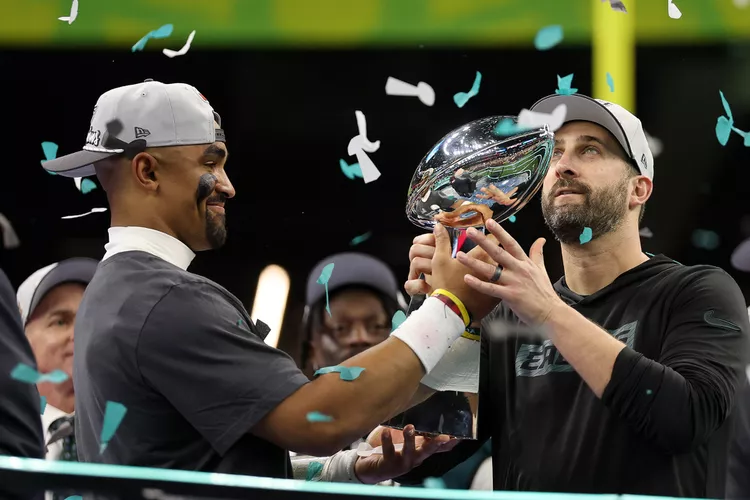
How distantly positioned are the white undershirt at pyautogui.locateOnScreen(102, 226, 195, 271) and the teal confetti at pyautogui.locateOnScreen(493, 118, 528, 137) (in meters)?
0.72

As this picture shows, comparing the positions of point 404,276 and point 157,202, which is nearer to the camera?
point 157,202

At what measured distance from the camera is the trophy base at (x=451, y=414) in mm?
2201

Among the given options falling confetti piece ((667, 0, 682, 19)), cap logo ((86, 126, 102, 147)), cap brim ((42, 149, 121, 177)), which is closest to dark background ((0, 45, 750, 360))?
falling confetti piece ((667, 0, 682, 19))

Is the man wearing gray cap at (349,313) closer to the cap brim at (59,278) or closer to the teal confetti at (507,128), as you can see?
the cap brim at (59,278)

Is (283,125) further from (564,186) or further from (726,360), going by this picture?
(726,360)

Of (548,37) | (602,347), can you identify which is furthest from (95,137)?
(548,37)

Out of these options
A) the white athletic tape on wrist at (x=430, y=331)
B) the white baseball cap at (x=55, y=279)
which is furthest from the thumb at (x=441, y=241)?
the white baseball cap at (x=55, y=279)

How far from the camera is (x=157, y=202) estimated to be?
2.21 metres

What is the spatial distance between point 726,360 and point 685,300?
0.16 metres

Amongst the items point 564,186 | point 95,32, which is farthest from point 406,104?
point 564,186

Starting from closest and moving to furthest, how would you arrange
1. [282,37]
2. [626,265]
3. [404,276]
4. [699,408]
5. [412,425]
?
1. [699,408]
2. [412,425]
3. [626,265]
4. [404,276]
5. [282,37]

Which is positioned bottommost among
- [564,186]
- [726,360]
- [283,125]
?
[726,360]

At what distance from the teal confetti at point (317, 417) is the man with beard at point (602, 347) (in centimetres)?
40

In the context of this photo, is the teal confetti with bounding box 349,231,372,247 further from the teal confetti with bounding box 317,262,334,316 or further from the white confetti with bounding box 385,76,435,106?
the white confetti with bounding box 385,76,435,106
